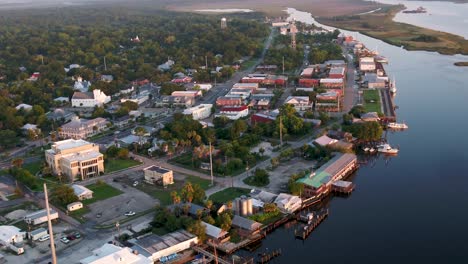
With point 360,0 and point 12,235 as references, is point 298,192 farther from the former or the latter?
point 360,0

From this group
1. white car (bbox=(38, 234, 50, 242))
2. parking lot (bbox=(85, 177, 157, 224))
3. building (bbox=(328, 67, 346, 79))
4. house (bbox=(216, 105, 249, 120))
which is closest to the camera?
white car (bbox=(38, 234, 50, 242))

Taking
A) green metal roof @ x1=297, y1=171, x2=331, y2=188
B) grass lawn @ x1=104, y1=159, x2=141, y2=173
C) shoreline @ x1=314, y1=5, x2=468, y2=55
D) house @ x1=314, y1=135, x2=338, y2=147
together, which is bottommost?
grass lawn @ x1=104, y1=159, x2=141, y2=173

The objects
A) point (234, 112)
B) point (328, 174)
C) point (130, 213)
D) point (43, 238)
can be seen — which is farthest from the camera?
point (234, 112)

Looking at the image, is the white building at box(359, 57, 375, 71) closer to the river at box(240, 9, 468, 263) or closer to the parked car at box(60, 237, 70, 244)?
the river at box(240, 9, 468, 263)

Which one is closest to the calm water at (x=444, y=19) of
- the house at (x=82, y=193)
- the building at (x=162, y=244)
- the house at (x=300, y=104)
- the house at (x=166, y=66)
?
the house at (x=166, y=66)

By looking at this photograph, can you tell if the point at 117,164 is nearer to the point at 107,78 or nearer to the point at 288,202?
the point at 288,202

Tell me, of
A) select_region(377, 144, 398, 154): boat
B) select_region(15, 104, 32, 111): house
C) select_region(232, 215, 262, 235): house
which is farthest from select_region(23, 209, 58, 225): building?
select_region(15, 104, 32, 111): house

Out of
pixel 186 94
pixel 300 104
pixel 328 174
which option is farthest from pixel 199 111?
pixel 328 174
